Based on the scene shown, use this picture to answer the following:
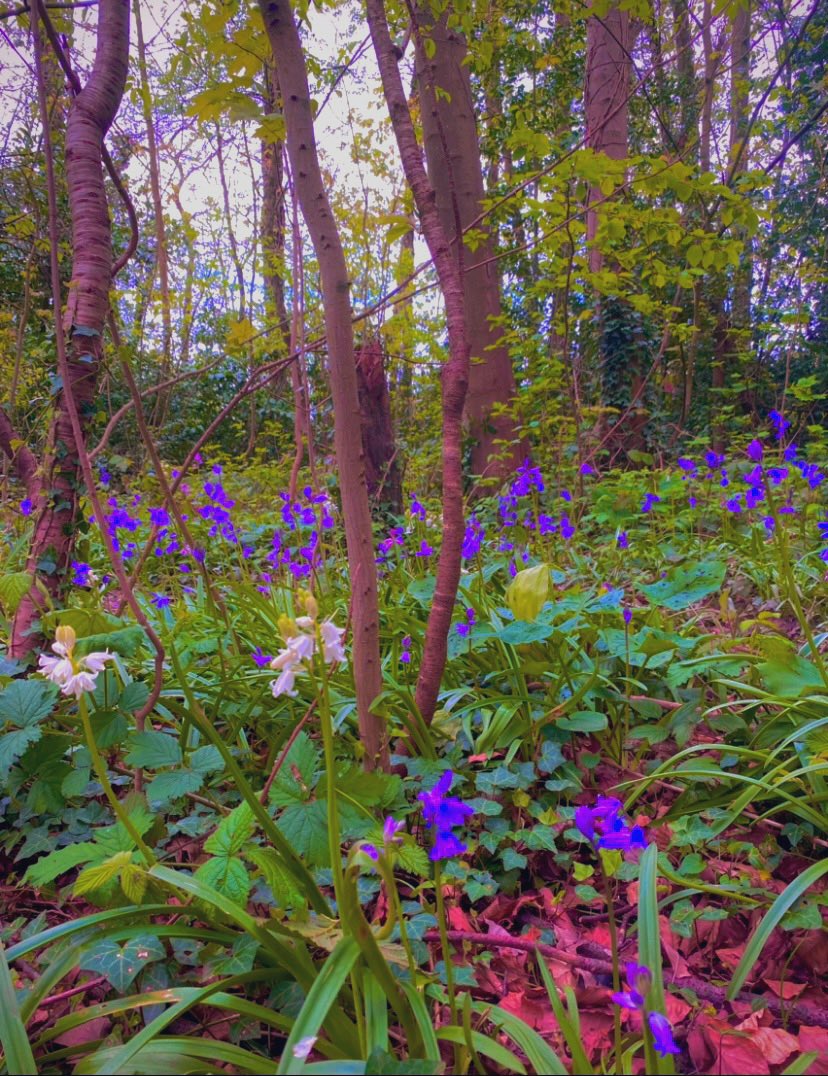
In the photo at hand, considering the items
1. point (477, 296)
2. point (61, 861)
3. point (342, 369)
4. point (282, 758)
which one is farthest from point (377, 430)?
point (61, 861)

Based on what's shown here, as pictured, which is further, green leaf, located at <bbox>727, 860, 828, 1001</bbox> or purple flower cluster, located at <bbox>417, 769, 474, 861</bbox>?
green leaf, located at <bbox>727, 860, 828, 1001</bbox>

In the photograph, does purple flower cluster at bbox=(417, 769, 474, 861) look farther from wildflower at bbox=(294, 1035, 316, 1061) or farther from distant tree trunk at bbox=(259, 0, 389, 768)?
distant tree trunk at bbox=(259, 0, 389, 768)

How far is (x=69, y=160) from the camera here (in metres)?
1.79

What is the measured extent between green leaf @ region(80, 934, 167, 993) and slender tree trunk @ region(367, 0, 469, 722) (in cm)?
78

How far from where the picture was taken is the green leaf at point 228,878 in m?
0.98

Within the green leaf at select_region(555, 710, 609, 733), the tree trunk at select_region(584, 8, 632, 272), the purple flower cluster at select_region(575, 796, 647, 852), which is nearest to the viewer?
the purple flower cluster at select_region(575, 796, 647, 852)

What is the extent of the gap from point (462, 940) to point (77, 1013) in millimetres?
622

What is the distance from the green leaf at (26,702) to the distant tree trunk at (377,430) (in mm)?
3760

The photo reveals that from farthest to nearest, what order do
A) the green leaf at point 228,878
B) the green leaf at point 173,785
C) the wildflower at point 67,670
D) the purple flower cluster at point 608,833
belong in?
the green leaf at point 173,785 < the green leaf at point 228,878 < the wildflower at point 67,670 < the purple flower cluster at point 608,833

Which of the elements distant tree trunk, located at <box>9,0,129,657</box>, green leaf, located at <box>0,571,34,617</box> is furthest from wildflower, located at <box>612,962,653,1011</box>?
distant tree trunk, located at <box>9,0,129,657</box>

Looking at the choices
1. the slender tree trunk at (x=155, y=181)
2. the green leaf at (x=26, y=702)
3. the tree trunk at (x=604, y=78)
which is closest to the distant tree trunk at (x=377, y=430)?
the slender tree trunk at (x=155, y=181)

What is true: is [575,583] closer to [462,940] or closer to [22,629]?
[462,940]

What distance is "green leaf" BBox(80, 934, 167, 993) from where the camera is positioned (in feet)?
3.02

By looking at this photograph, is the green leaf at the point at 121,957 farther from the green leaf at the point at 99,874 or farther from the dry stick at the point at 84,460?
the dry stick at the point at 84,460
